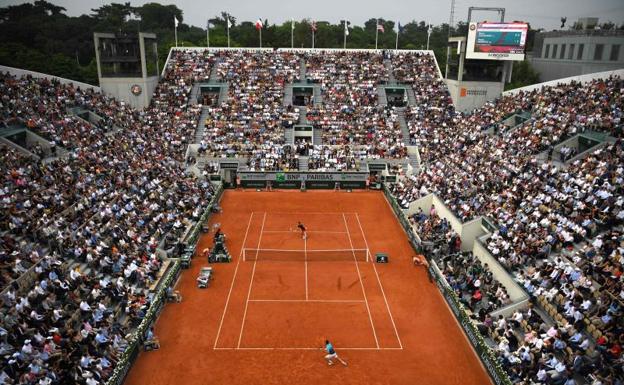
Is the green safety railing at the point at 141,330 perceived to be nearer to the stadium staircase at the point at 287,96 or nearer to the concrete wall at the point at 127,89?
the concrete wall at the point at 127,89

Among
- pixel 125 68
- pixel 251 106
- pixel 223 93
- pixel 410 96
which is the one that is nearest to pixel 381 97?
pixel 410 96

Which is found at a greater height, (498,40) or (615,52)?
(498,40)

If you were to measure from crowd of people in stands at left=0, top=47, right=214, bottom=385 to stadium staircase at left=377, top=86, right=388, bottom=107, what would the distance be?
25453 millimetres

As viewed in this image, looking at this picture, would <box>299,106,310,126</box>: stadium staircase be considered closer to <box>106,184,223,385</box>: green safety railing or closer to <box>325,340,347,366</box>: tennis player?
<box>106,184,223,385</box>: green safety railing

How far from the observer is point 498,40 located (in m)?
49.2

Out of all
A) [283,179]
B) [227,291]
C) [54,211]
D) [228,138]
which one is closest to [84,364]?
[227,291]

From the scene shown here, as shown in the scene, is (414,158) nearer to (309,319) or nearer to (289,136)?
(289,136)

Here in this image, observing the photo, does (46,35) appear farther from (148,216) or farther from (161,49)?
(148,216)

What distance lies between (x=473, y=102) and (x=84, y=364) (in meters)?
48.9

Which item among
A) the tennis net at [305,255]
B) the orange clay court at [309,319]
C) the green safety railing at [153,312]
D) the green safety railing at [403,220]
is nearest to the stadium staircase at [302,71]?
the green safety railing at [403,220]

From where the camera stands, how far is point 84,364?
670 inches

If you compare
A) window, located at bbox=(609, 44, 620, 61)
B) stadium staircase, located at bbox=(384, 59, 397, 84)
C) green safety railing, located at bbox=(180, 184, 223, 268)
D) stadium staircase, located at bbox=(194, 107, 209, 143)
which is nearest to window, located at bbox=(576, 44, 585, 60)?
window, located at bbox=(609, 44, 620, 61)

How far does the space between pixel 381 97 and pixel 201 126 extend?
75.1 ft

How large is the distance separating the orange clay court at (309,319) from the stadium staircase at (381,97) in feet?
88.6
